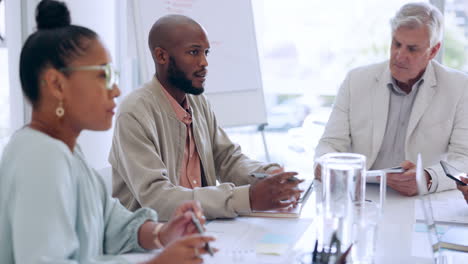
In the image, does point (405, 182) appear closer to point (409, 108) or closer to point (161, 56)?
point (409, 108)

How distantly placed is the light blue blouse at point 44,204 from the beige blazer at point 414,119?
1410 millimetres

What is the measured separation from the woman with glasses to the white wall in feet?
7.14

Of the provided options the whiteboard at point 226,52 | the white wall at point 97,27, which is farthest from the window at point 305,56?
the white wall at point 97,27

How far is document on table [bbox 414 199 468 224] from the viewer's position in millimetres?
1730

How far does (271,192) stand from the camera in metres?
1.68

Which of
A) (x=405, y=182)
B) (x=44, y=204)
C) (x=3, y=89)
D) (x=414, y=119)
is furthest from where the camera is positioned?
(x=3, y=89)

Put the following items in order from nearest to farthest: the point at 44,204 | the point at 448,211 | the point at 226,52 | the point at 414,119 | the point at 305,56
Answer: the point at 44,204 < the point at 448,211 < the point at 414,119 < the point at 226,52 < the point at 305,56

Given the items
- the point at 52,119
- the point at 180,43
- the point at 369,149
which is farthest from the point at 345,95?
the point at 52,119

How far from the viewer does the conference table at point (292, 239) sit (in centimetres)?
137

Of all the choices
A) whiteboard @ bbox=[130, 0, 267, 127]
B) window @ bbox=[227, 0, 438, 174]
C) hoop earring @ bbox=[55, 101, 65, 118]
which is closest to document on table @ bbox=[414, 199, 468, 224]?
hoop earring @ bbox=[55, 101, 65, 118]

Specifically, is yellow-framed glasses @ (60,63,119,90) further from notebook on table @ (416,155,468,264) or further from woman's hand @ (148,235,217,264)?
notebook on table @ (416,155,468,264)

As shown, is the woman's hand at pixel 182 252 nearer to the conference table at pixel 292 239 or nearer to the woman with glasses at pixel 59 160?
the woman with glasses at pixel 59 160

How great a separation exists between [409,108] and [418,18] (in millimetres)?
408

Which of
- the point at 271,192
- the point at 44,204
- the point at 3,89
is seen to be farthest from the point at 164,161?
the point at 3,89
